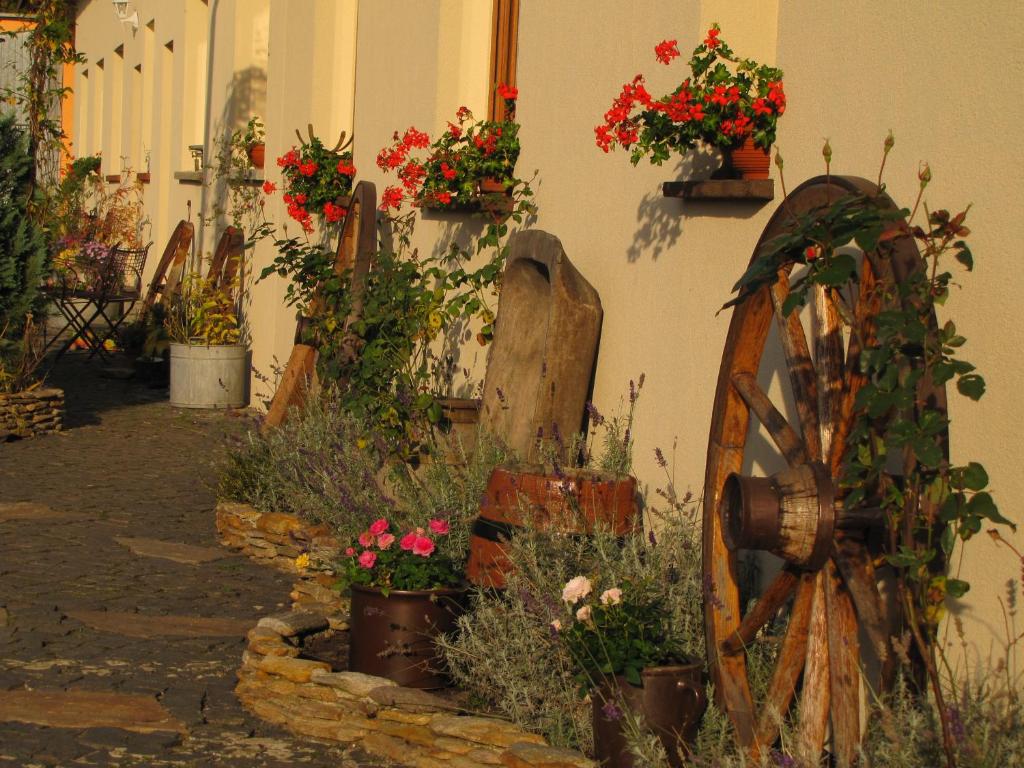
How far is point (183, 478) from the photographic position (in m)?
8.12

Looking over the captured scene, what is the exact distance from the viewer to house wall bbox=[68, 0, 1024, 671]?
10.3 ft

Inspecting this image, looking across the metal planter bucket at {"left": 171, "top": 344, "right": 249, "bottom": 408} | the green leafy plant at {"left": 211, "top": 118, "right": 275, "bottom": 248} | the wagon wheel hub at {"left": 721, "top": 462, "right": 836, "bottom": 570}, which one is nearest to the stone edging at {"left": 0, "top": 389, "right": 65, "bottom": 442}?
the metal planter bucket at {"left": 171, "top": 344, "right": 249, "bottom": 408}

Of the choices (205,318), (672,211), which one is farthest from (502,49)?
(205,318)

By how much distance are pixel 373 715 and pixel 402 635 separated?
0.30 metres

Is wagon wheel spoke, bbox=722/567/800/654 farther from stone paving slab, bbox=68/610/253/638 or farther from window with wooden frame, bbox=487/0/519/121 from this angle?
window with wooden frame, bbox=487/0/519/121

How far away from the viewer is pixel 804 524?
309 centimetres

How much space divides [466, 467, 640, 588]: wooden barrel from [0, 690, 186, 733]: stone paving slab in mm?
1103

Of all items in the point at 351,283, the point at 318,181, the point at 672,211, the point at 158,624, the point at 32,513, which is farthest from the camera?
the point at 318,181

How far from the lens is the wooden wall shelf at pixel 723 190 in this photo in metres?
4.18

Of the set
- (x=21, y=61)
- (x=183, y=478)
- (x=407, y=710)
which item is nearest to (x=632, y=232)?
(x=407, y=710)

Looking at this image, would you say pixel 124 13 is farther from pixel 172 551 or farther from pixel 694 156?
pixel 694 156

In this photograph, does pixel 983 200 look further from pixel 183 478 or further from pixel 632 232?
pixel 183 478

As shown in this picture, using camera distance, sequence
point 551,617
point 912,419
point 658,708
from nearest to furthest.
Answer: point 912,419, point 658,708, point 551,617

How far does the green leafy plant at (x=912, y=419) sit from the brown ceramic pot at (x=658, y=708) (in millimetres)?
721
